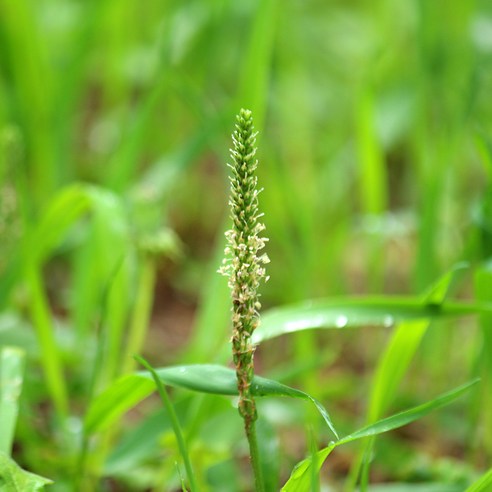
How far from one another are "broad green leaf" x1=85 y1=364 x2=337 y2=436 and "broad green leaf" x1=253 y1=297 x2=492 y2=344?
0.60 feet

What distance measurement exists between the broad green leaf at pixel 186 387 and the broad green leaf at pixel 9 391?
0.32 feet

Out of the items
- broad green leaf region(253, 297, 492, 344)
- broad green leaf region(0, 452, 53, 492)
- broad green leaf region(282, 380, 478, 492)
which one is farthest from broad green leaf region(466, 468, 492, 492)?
broad green leaf region(0, 452, 53, 492)

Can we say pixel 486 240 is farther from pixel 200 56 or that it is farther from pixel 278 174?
pixel 200 56

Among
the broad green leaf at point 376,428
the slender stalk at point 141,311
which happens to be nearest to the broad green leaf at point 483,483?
the broad green leaf at point 376,428

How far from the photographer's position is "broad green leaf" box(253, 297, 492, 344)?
3.52 ft

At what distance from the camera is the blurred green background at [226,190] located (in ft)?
4.63

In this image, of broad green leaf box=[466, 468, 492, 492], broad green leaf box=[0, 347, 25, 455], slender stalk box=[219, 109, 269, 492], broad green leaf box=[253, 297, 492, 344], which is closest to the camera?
slender stalk box=[219, 109, 269, 492]

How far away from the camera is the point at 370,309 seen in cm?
113

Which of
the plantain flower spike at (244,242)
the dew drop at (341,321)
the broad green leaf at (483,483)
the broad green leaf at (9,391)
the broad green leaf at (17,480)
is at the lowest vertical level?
the broad green leaf at (483,483)

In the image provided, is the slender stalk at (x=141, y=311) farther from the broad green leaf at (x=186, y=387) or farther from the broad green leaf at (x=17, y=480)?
the broad green leaf at (x=17, y=480)

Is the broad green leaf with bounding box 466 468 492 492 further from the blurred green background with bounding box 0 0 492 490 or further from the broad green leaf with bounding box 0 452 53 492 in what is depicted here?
the broad green leaf with bounding box 0 452 53 492

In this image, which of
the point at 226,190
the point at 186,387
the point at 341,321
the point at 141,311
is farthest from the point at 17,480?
the point at 226,190

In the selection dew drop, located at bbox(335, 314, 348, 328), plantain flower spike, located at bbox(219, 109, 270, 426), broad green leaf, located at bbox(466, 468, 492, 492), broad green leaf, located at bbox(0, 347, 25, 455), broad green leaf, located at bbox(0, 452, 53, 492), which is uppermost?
plantain flower spike, located at bbox(219, 109, 270, 426)

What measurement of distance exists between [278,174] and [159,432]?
2.23ft
